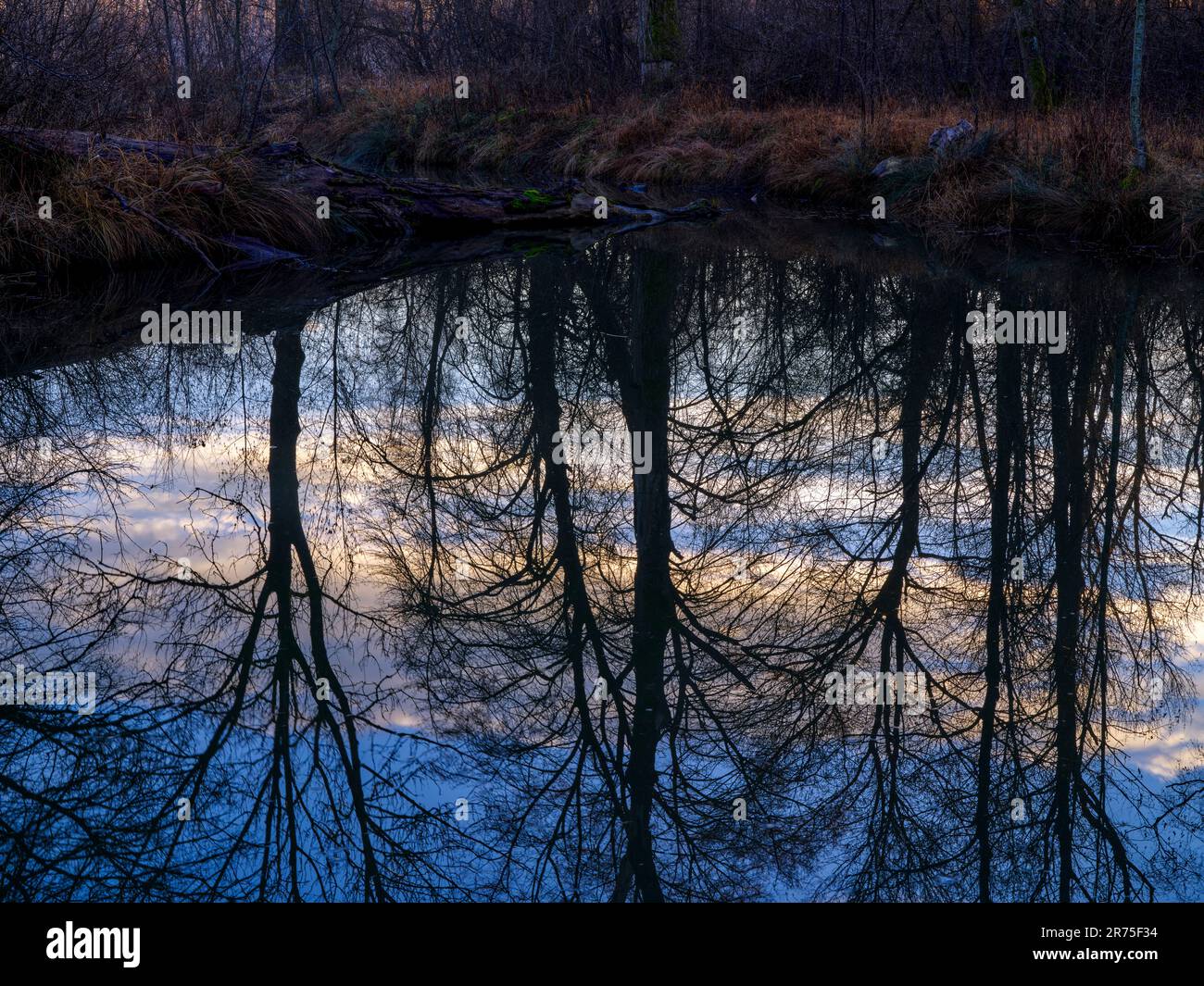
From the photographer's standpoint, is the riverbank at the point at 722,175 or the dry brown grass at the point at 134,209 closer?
the dry brown grass at the point at 134,209

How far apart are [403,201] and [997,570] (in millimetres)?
11588

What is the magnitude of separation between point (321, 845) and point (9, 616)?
1.86 metres

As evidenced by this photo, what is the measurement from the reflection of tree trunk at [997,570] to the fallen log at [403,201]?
26.7ft

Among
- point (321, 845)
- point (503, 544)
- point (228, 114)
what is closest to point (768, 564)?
point (503, 544)

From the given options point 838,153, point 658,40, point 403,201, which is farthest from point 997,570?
point 658,40

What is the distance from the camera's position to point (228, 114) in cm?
2202

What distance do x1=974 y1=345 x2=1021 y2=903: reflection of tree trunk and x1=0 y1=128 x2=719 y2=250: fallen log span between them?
8150 mm

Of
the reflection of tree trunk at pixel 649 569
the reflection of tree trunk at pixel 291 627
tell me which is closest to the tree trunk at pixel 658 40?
the reflection of tree trunk at pixel 649 569

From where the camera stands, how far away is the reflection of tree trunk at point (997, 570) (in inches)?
114

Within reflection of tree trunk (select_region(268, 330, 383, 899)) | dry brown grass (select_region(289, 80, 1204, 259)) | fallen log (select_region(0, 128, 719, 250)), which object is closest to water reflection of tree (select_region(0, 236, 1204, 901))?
reflection of tree trunk (select_region(268, 330, 383, 899))

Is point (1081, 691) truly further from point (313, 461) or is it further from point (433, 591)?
point (313, 461)

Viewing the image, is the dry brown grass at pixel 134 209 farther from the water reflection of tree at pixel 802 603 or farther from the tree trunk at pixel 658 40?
the tree trunk at pixel 658 40

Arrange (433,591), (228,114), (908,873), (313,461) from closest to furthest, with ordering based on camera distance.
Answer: (908,873) → (433,591) → (313,461) → (228,114)

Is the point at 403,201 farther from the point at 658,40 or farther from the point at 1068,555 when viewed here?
the point at 658,40
